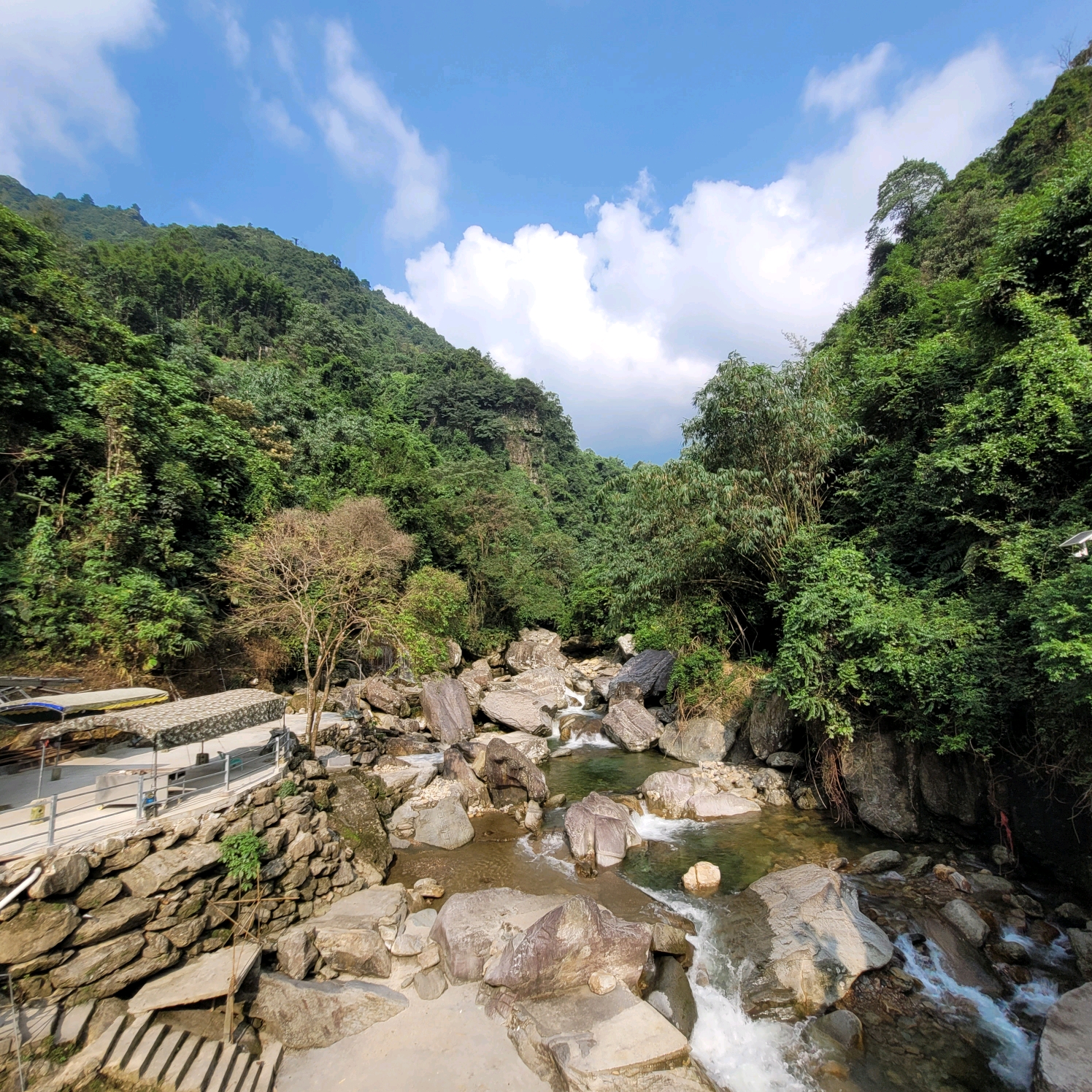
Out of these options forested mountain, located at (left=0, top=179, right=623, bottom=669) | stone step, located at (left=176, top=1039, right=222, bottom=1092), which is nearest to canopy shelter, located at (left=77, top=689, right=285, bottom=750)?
stone step, located at (left=176, top=1039, right=222, bottom=1092)

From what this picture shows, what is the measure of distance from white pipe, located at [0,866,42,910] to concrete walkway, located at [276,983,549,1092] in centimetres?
379

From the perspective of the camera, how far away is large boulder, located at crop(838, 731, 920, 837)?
10.7m

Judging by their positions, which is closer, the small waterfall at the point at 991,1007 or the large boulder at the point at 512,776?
the small waterfall at the point at 991,1007

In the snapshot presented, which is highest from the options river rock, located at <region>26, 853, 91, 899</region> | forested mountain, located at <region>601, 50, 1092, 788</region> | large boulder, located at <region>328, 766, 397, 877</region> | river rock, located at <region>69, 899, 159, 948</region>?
forested mountain, located at <region>601, 50, 1092, 788</region>

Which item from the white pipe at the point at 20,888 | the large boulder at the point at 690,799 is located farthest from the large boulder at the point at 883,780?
the white pipe at the point at 20,888

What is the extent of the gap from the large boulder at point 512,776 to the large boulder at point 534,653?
1325cm

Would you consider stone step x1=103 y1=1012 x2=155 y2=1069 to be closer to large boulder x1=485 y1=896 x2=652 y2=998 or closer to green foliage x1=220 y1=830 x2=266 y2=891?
green foliage x1=220 y1=830 x2=266 y2=891

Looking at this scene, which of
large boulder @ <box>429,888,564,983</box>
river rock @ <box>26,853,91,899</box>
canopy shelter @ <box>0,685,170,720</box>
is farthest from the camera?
canopy shelter @ <box>0,685,170,720</box>

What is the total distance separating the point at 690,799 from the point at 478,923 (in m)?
6.51

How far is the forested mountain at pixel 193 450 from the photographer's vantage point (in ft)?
44.8

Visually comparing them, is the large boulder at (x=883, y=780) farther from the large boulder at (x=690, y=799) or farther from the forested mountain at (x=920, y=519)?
the large boulder at (x=690, y=799)

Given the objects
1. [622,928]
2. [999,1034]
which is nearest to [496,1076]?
[622,928]

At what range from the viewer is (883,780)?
11055 mm

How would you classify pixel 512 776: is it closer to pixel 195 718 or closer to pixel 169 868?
pixel 195 718
